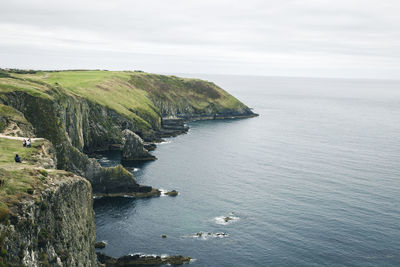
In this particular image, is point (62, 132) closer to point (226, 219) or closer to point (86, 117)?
point (226, 219)

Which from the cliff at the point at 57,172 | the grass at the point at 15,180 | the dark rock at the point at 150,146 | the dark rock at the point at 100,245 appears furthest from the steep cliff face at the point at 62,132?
the dark rock at the point at 150,146

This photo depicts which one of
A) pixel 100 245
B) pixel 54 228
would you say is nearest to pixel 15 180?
pixel 54 228

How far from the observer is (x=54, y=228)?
3928 cm

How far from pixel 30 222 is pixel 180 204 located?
5001 centimetres

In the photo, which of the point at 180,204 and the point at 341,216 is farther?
the point at 180,204

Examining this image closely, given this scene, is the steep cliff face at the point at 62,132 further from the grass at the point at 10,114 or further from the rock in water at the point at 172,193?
the grass at the point at 10,114

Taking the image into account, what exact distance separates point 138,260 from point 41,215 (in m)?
24.0

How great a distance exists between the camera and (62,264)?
126 feet

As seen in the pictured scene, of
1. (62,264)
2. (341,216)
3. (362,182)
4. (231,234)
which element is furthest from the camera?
(362,182)

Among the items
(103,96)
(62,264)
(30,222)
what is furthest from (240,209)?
(103,96)

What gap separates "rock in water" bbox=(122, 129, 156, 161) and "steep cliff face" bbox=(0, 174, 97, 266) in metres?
63.7

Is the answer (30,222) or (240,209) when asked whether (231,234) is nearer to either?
(240,209)

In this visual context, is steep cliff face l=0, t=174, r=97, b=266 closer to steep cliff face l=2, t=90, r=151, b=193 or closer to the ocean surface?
the ocean surface

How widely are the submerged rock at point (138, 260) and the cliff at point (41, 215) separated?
7014 mm
